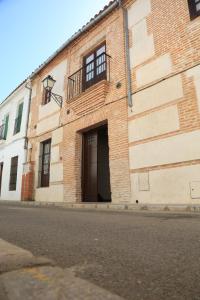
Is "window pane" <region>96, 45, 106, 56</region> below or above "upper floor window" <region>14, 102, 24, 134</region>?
above

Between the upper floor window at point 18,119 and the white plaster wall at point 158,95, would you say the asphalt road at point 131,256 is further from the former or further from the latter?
the upper floor window at point 18,119

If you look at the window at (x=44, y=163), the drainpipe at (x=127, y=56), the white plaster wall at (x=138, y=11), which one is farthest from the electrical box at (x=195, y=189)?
the window at (x=44, y=163)

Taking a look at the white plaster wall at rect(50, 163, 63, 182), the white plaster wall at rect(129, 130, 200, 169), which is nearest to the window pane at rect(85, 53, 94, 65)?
Answer: the white plaster wall at rect(50, 163, 63, 182)

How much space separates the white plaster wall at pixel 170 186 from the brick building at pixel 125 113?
0.07 feet

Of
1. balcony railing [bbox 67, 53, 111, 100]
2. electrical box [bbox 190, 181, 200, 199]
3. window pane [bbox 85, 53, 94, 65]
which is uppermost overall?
window pane [bbox 85, 53, 94, 65]

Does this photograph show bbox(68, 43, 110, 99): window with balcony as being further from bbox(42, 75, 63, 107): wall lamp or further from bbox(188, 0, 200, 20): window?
bbox(188, 0, 200, 20): window

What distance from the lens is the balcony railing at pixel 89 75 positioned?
870cm

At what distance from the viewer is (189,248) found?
2064 mm

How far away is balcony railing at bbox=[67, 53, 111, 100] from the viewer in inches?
342

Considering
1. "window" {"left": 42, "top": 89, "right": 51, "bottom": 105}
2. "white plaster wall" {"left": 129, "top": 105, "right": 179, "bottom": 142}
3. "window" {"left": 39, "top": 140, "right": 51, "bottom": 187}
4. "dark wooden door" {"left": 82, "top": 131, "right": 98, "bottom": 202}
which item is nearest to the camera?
"white plaster wall" {"left": 129, "top": 105, "right": 179, "bottom": 142}

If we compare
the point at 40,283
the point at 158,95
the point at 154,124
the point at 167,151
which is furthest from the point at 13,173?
the point at 40,283

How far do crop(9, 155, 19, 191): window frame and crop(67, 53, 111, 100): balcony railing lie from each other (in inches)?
196

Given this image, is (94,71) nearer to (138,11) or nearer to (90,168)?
(138,11)

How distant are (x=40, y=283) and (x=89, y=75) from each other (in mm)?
8863
